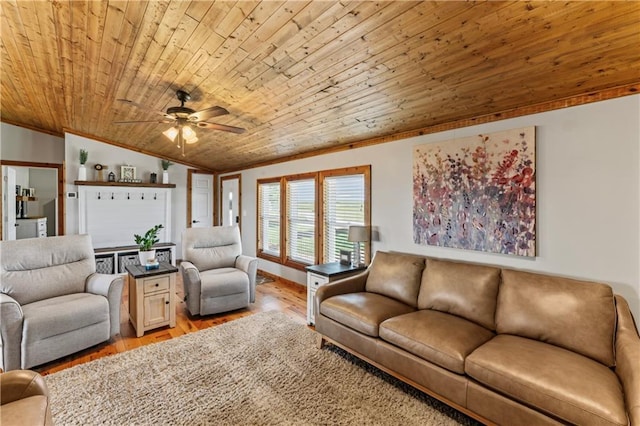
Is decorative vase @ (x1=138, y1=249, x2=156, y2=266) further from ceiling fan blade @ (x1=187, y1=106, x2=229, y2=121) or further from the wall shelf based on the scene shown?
the wall shelf

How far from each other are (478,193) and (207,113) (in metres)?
2.69

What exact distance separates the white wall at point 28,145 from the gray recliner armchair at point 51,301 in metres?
3.97

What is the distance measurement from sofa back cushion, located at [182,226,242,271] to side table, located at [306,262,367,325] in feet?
4.67

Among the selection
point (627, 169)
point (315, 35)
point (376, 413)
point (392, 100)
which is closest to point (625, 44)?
point (627, 169)

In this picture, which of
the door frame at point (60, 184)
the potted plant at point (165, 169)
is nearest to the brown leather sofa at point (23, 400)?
the door frame at point (60, 184)

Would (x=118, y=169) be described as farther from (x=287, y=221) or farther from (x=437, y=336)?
(x=437, y=336)

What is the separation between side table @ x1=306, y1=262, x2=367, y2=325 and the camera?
337cm

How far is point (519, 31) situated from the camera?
67.3 inches

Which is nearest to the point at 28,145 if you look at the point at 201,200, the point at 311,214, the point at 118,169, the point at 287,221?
the point at 118,169

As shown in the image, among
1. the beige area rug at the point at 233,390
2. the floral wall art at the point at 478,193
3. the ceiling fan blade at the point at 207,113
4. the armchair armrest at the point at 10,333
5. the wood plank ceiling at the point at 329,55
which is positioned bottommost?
the beige area rug at the point at 233,390

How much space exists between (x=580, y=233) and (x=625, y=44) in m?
1.34

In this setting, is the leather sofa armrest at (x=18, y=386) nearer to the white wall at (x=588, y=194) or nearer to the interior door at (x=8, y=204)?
the white wall at (x=588, y=194)

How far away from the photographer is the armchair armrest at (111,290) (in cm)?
303

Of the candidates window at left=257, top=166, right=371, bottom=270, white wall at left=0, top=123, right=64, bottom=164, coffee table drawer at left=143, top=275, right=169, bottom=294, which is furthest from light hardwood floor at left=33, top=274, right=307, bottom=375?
white wall at left=0, top=123, right=64, bottom=164
